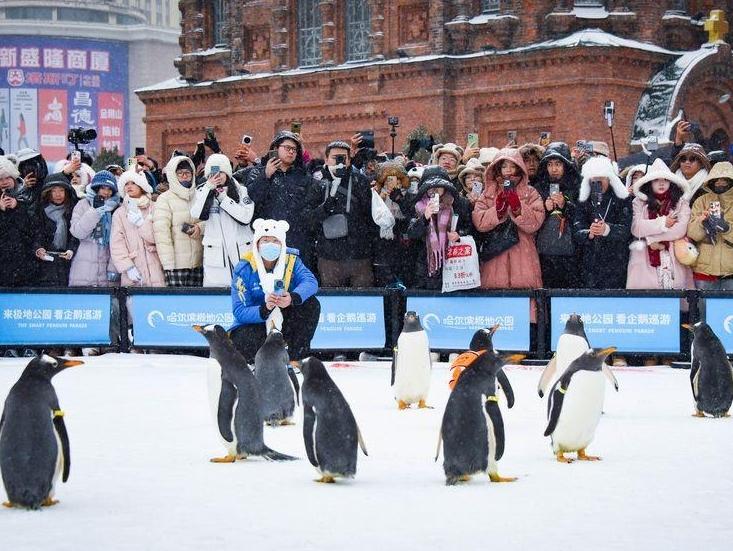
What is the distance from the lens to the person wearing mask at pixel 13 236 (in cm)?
1642

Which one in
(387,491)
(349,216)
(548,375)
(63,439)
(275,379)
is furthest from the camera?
(349,216)

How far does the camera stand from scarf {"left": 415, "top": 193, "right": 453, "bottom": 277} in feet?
50.6

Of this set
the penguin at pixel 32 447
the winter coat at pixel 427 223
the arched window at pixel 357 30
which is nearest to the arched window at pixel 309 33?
the arched window at pixel 357 30

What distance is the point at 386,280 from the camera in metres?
16.6

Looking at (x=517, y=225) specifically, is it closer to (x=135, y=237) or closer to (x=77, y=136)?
(x=135, y=237)

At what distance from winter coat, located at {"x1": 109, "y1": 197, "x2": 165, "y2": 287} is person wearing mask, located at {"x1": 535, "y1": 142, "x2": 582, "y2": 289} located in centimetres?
437

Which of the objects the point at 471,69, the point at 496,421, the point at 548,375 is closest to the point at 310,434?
the point at 496,421

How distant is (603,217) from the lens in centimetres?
1528

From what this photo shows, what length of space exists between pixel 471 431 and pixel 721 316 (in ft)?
24.5

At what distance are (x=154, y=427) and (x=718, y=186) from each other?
279 inches

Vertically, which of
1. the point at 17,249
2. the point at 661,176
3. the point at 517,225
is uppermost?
the point at 661,176

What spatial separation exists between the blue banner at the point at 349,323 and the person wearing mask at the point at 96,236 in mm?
2612

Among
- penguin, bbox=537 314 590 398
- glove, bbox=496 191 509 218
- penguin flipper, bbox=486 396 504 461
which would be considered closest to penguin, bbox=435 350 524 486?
penguin flipper, bbox=486 396 504 461

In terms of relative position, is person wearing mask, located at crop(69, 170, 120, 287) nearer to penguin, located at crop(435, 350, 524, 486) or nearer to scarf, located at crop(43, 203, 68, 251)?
scarf, located at crop(43, 203, 68, 251)
